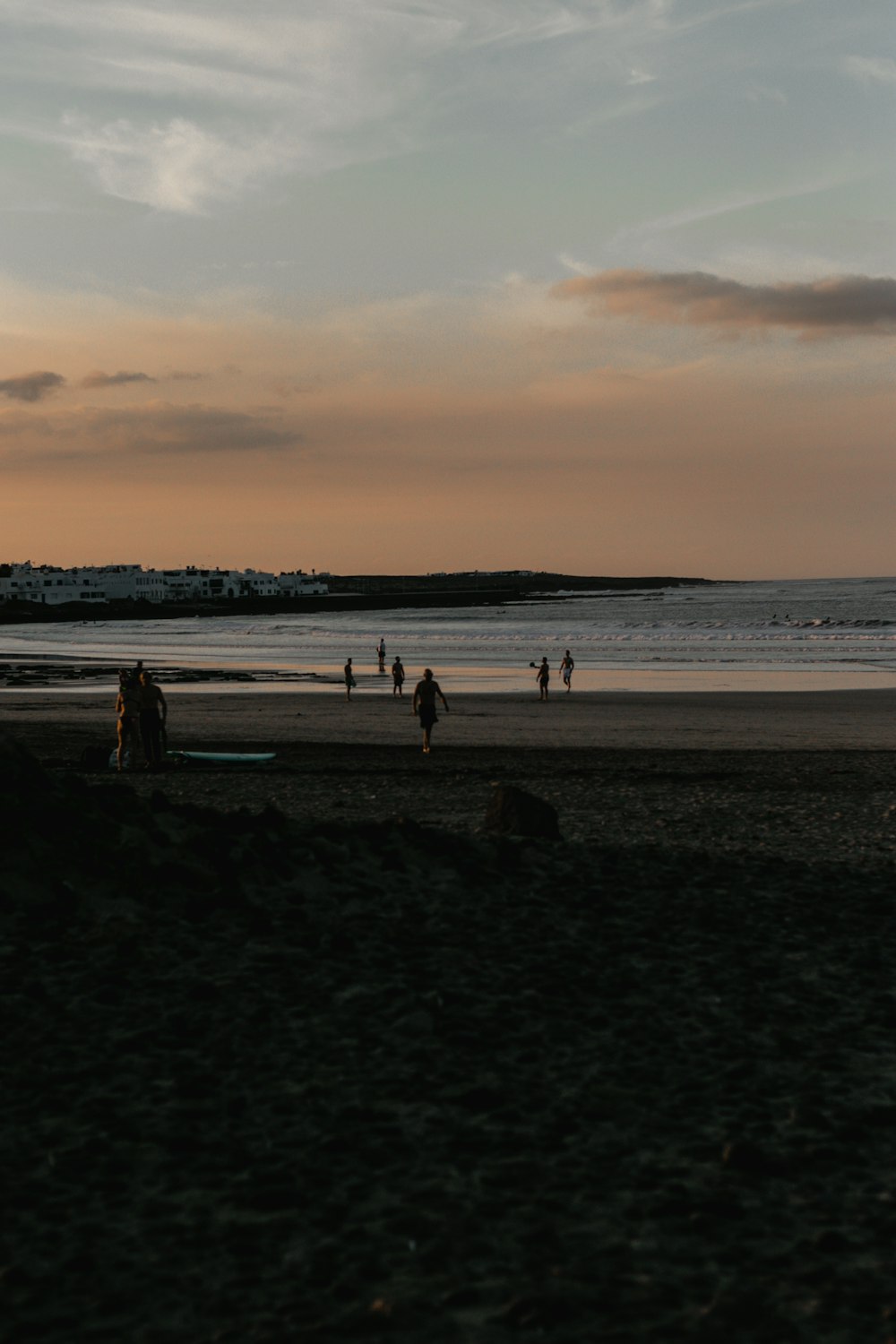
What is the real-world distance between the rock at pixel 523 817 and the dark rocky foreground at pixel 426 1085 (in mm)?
971

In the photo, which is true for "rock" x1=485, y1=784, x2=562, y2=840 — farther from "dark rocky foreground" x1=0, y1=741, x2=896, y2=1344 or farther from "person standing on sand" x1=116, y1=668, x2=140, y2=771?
"person standing on sand" x1=116, y1=668, x2=140, y2=771

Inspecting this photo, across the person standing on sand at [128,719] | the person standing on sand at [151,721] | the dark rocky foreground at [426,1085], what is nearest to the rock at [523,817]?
the dark rocky foreground at [426,1085]

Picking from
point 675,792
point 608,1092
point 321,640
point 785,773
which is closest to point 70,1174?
point 608,1092

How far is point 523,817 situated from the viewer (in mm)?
13477

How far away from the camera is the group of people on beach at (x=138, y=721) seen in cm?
2320

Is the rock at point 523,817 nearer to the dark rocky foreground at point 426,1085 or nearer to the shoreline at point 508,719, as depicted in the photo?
the dark rocky foreground at point 426,1085

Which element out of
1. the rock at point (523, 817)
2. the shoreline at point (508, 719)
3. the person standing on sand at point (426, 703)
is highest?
the person standing on sand at point (426, 703)

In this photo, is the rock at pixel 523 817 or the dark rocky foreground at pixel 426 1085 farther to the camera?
the rock at pixel 523 817

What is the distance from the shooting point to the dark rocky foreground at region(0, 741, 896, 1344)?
16.8 ft

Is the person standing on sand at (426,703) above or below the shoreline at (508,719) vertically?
above

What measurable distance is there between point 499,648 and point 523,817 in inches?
2518

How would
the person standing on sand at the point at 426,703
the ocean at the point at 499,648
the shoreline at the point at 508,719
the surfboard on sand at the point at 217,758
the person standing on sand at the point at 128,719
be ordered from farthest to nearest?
the ocean at the point at 499,648
the shoreline at the point at 508,719
the person standing on sand at the point at 426,703
the surfboard on sand at the point at 217,758
the person standing on sand at the point at 128,719

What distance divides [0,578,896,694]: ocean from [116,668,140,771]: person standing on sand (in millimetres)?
23625

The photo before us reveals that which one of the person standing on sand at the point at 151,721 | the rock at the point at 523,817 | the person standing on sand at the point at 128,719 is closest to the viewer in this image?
the rock at the point at 523,817
